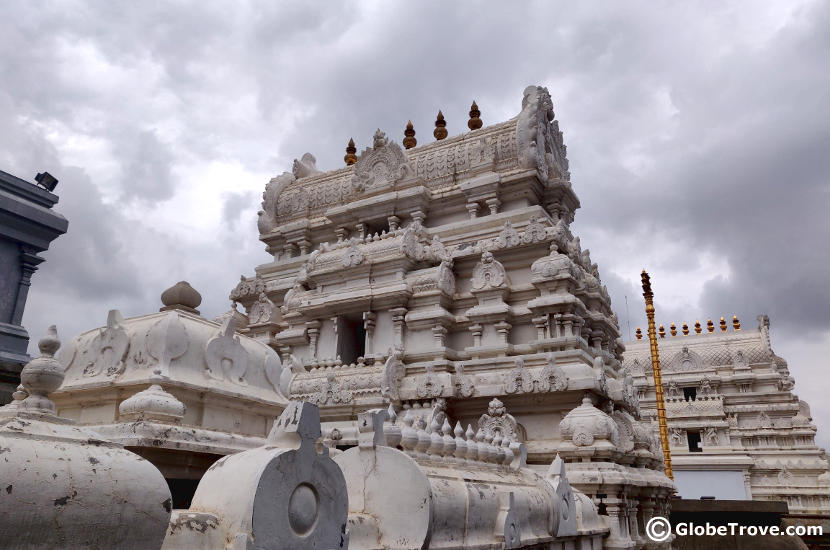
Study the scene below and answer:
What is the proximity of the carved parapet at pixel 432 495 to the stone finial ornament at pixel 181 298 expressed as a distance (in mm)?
2708

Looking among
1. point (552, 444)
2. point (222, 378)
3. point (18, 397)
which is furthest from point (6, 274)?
point (552, 444)

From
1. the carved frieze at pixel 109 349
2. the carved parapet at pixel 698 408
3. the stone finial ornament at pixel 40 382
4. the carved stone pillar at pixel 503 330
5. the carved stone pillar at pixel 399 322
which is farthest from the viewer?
the carved parapet at pixel 698 408

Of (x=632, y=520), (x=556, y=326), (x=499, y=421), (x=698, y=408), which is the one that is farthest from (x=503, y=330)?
(x=698, y=408)

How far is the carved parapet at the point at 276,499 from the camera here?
13.1 feet

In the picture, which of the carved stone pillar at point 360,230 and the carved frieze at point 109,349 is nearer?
the carved frieze at point 109,349

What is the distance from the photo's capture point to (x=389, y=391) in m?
16.6

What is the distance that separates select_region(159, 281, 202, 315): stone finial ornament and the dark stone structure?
24.8 ft

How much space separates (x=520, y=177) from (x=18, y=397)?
1803 centimetres

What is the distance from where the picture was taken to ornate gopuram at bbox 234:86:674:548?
15438 mm

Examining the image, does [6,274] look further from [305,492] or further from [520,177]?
[520,177]

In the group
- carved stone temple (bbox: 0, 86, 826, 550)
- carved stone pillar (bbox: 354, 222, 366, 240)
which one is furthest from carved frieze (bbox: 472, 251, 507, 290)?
carved stone pillar (bbox: 354, 222, 366, 240)

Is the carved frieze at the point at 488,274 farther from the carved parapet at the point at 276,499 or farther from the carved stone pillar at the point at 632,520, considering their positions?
the carved parapet at the point at 276,499

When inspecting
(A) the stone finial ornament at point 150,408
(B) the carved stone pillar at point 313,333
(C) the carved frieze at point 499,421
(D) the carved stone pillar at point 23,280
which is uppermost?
(B) the carved stone pillar at point 313,333

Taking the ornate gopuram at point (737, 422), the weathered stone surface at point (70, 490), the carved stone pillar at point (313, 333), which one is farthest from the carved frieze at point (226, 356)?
the ornate gopuram at point (737, 422)
